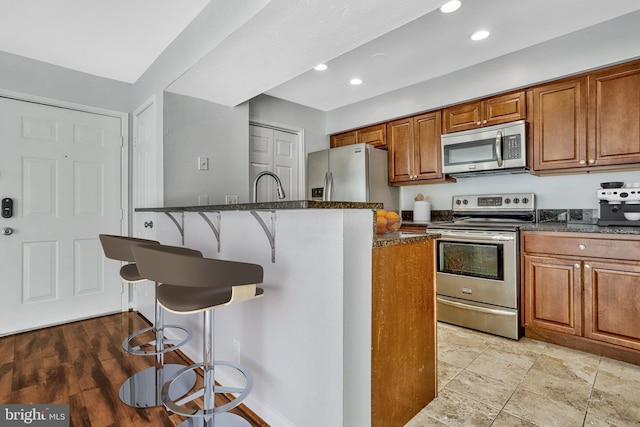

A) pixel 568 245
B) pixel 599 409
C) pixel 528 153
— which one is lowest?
pixel 599 409

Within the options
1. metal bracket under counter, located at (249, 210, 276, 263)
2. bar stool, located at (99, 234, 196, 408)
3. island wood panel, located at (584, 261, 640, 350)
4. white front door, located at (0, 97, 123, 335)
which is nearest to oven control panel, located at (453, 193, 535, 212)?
island wood panel, located at (584, 261, 640, 350)

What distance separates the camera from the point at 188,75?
244 centimetres

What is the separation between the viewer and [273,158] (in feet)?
13.3

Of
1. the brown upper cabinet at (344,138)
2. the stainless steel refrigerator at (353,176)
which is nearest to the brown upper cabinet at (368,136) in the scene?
the brown upper cabinet at (344,138)

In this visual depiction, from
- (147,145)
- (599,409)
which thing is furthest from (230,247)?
(599,409)

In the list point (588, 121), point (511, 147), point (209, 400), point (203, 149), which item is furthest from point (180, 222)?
point (588, 121)

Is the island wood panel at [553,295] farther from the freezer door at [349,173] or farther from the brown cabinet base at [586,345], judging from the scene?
the freezer door at [349,173]

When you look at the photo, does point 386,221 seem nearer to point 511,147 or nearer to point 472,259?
point 472,259

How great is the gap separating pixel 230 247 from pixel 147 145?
1755 mm

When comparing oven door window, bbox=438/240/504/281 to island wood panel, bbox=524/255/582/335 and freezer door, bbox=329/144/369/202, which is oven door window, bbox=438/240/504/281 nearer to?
island wood panel, bbox=524/255/582/335

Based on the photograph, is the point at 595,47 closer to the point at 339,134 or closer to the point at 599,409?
the point at 599,409

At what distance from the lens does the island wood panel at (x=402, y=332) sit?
1.38 m

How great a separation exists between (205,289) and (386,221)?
3.14 ft

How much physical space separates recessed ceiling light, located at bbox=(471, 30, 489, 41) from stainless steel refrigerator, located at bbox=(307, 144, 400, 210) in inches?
57.5
